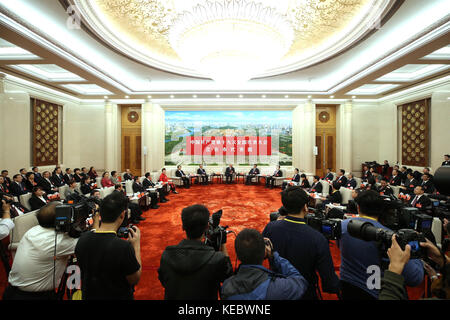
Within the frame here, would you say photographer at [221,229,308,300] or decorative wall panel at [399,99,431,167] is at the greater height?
decorative wall panel at [399,99,431,167]

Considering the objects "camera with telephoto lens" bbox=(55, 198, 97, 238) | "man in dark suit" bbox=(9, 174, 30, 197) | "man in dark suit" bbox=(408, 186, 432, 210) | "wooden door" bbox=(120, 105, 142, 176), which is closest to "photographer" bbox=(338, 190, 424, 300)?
"camera with telephoto lens" bbox=(55, 198, 97, 238)

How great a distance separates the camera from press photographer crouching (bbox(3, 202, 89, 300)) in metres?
1.45

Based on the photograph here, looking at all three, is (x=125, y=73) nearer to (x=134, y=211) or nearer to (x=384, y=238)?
(x=134, y=211)

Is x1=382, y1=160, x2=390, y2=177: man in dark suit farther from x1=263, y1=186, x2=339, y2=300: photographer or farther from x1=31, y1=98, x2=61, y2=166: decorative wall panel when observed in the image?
x1=31, y1=98, x2=61, y2=166: decorative wall panel

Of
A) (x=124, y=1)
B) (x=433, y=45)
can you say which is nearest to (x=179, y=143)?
(x=124, y=1)

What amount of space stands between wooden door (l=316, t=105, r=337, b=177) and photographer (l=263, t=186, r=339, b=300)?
10353 millimetres

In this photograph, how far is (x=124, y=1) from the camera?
4031 millimetres

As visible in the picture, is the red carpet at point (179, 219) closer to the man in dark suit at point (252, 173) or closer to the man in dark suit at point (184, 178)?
the man in dark suit at point (184, 178)

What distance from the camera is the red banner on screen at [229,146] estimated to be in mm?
11008

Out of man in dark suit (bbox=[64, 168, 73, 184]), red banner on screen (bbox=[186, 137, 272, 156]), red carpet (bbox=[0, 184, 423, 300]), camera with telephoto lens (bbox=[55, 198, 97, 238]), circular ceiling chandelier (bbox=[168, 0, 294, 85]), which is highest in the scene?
circular ceiling chandelier (bbox=[168, 0, 294, 85])

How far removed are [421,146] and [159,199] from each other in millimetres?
10278

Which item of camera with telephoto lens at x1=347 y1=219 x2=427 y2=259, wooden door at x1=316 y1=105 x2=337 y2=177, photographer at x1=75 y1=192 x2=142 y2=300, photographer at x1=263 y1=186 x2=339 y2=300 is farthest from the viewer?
wooden door at x1=316 y1=105 x2=337 y2=177

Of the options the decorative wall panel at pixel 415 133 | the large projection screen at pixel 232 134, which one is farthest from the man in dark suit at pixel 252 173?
the decorative wall panel at pixel 415 133

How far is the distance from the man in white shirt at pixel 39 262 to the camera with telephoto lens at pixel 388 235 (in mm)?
1903
